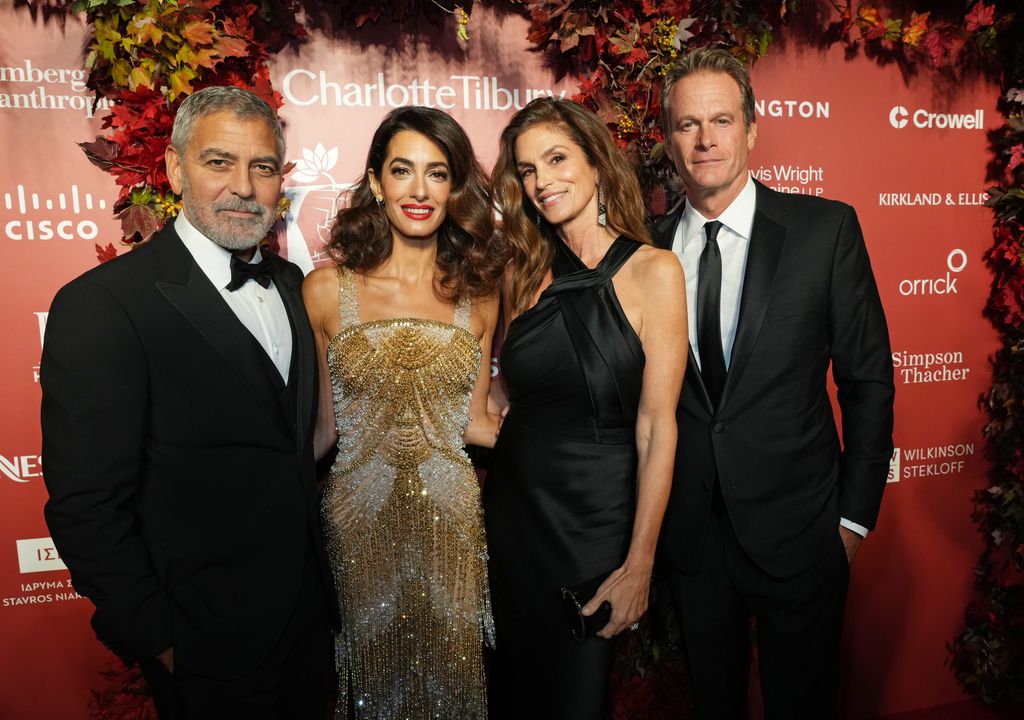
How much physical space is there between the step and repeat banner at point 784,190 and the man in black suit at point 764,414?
950mm

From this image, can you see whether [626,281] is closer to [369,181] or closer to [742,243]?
[742,243]

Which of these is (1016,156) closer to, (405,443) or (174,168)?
(405,443)

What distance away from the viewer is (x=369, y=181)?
241 centimetres

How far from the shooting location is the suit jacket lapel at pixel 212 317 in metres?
1.63

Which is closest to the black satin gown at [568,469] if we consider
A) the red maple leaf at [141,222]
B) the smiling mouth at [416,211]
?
the smiling mouth at [416,211]

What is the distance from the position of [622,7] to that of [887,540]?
2640 millimetres

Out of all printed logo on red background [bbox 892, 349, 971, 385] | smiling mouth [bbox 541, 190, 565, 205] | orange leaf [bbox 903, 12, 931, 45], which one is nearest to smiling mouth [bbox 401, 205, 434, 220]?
smiling mouth [bbox 541, 190, 565, 205]

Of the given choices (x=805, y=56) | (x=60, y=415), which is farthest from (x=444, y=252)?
(x=805, y=56)

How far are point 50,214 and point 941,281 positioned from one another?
12.0 feet

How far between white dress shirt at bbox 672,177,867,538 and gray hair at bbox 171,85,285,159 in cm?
130

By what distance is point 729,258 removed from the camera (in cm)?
216

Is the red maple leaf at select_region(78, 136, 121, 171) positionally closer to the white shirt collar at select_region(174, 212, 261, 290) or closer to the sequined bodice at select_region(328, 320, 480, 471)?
the white shirt collar at select_region(174, 212, 261, 290)

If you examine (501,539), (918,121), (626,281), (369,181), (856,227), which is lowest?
(501,539)

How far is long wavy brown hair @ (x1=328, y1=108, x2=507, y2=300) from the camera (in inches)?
92.6
